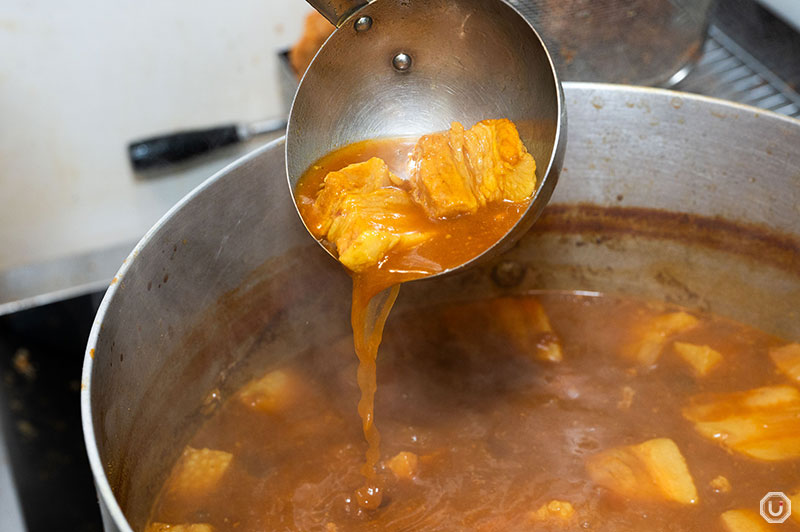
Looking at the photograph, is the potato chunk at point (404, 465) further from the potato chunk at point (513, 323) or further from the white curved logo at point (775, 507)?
the white curved logo at point (775, 507)

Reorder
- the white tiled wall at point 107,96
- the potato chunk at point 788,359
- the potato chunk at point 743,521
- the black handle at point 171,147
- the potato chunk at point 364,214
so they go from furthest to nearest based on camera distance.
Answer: the black handle at point 171,147
the white tiled wall at point 107,96
the potato chunk at point 788,359
the potato chunk at point 743,521
the potato chunk at point 364,214

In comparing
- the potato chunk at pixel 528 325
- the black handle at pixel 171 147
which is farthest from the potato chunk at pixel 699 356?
the black handle at pixel 171 147

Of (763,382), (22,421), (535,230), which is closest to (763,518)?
(763,382)

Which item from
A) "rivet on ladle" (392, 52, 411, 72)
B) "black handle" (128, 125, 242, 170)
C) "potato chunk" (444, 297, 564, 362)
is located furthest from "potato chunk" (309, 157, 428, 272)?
"black handle" (128, 125, 242, 170)

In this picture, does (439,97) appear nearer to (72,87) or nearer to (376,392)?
(376,392)

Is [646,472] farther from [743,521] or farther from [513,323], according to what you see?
[513,323]

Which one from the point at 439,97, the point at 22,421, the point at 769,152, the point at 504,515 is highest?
the point at 439,97
